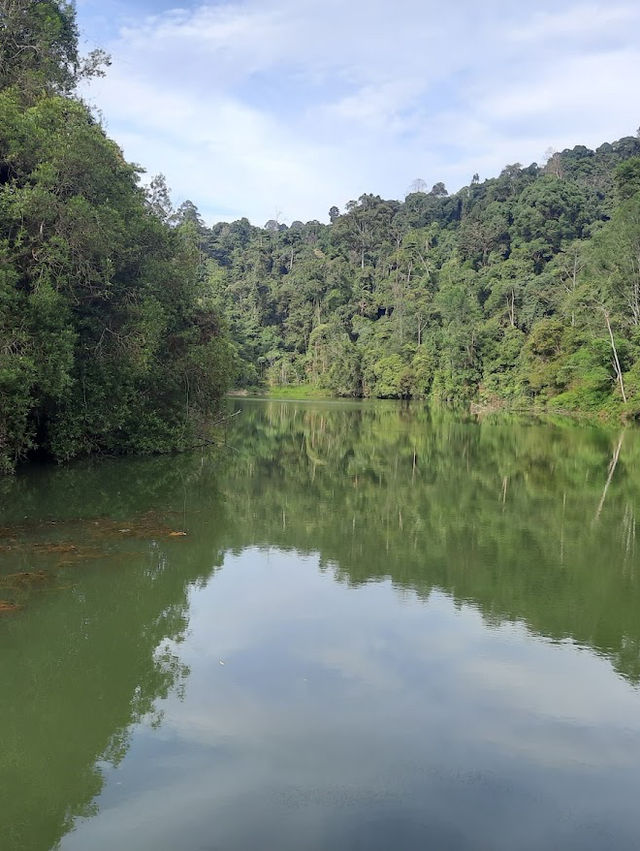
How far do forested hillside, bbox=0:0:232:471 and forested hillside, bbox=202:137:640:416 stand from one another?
1143 inches

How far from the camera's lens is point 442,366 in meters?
64.8

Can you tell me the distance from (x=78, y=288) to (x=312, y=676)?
478 inches

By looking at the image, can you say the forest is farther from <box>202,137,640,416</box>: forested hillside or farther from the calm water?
the calm water

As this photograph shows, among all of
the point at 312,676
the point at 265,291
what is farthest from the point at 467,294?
the point at 312,676

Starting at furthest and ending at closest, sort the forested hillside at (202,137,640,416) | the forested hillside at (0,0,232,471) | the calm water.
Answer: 1. the forested hillside at (202,137,640,416)
2. the forested hillside at (0,0,232,471)
3. the calm water

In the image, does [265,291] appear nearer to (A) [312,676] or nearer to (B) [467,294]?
(B) [467,294]

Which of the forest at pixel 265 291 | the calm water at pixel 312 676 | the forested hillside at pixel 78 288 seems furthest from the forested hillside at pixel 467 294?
the calm water at pixel 312 676

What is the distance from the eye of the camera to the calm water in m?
4.20

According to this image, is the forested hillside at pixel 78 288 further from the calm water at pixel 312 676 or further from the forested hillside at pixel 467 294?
the forested hillside at pixel 467 294

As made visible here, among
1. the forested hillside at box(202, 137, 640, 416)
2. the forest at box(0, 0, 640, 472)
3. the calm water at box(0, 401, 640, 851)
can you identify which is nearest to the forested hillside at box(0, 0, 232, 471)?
the forest at box(0, 0, 640, 472)

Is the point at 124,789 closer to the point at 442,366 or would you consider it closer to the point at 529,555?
the point at 529,555

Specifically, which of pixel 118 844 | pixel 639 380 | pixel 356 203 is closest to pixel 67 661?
pixel 118 844

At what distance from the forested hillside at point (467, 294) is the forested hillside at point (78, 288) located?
29036mm

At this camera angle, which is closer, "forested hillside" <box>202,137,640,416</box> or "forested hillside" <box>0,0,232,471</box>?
"forested hillside" <box>0,0,232,471</box>
